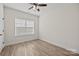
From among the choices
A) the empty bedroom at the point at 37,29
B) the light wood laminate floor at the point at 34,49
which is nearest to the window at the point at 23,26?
the empty bedroom at the point at 37,29

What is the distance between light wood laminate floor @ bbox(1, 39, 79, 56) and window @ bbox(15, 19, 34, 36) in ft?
0.76

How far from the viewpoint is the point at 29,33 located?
5.90 ft

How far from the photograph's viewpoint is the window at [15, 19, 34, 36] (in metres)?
1.67

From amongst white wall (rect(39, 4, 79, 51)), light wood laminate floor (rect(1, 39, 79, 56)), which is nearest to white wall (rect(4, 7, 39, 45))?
light wood laminate floor (rect(1, 39, 79, 56))

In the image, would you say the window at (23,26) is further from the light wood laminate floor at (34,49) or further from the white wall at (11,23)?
the light wood laminate floor at (34,49)

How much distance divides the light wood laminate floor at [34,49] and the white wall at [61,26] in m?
0.15

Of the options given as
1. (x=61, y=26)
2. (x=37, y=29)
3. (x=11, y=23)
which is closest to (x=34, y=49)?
(x=37, y=29)

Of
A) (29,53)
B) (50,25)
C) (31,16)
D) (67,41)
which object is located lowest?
(29,53)

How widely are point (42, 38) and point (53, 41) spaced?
0.85ft

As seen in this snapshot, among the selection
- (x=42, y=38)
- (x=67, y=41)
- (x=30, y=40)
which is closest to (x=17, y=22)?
(x=30, y=40)

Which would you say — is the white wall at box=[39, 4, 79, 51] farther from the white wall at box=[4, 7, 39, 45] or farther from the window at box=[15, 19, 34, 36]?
the white wall at box=[4, 7, 39, 45]

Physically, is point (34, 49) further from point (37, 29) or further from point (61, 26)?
point (61, 26)

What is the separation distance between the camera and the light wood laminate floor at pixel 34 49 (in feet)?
5.10

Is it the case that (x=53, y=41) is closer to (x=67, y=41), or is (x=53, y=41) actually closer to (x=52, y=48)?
(x=52, y=48)
